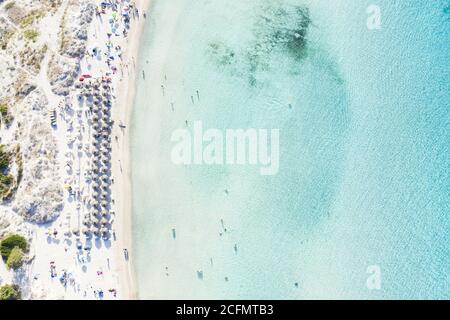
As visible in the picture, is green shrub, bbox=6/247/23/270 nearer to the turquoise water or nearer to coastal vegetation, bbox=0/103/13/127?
the turquoise water

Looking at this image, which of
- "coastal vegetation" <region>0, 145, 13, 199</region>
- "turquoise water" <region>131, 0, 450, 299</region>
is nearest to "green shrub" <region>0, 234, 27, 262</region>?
"coastal vegetation" <region>0, 145, 13, 199</region>

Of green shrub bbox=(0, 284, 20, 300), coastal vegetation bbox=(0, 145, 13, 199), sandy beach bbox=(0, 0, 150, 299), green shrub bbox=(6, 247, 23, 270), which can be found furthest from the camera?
coastal vegetation bbox=(0, 145, 13, 199)

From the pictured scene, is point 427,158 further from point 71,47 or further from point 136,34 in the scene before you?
point 71,47

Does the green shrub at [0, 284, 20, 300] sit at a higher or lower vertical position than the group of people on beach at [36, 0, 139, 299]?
lower

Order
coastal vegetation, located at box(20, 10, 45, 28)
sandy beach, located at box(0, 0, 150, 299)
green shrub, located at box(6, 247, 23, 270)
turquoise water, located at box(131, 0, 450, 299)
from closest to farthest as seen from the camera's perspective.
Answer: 1. green shrub, located at box(6, 247, 23, 270)
2. sandy beach, located at box(0, 0, 150, 299)
3. turquoise water, located at box(131, 0, 450, 299)
4. coastal vegetation, located at box(20, 10, 45, 28)

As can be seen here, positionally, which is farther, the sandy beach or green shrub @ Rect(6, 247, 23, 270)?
the sandy beach

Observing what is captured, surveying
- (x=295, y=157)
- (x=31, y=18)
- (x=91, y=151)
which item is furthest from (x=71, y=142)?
(x=295, y=157)

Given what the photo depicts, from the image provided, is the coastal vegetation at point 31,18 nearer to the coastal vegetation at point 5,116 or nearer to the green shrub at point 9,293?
the coastal vegetation at point 5,116
